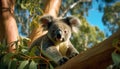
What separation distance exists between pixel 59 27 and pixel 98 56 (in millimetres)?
1643

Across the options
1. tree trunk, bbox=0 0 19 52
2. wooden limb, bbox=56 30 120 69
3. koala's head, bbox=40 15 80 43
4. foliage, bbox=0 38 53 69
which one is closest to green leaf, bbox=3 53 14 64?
foliage, bbox=0 38 53 69

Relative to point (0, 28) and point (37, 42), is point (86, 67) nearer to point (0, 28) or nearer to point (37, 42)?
point (37, 42)

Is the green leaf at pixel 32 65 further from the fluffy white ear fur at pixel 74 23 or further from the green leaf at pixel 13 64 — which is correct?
the fluffy white ear fur at pixel 74 23

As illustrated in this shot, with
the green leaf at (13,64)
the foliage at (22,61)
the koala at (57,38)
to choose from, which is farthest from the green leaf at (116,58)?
the koala at (57,38)

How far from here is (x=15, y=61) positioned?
201 cm

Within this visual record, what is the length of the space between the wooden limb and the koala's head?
128 cm

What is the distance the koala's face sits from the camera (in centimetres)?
303

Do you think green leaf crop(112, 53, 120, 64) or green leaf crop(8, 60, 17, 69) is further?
green leaf crop(8, 60, 17, 69)

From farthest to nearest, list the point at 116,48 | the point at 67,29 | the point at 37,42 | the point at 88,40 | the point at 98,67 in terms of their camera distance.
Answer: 1. the point at 88,40
2. the point at 67,29
3. the point at 37,42
4. the point at 98,67
5. the point at 116,48

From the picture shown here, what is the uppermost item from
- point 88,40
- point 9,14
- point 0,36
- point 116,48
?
point 116,48

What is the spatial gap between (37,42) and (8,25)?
49cm

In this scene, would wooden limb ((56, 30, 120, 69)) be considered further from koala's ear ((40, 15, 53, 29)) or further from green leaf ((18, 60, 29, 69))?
koala's ear ((40, 15, 53, 29))

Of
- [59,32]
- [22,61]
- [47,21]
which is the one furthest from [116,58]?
[47,21]

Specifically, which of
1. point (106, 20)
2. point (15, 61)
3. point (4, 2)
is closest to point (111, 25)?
point (106, 20)
